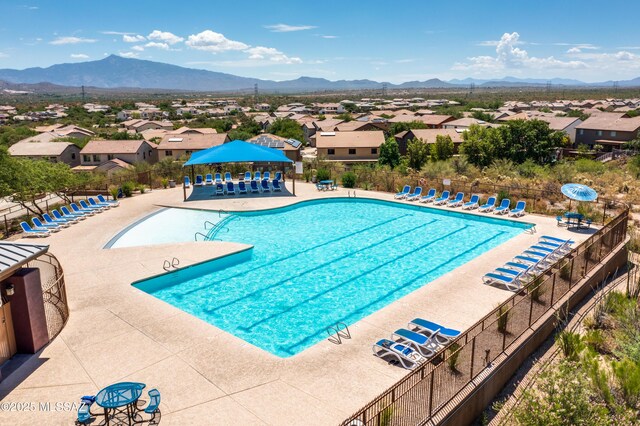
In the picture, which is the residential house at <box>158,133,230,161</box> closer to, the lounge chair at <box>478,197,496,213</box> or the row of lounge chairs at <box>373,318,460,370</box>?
the lounge chair at <box>478,197,496,213</box>

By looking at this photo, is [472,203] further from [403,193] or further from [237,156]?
[237,156]

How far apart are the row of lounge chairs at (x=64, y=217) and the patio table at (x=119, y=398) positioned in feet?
45.6

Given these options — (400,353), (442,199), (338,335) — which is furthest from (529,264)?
(442,199)

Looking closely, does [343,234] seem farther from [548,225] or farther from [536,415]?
[536,415]

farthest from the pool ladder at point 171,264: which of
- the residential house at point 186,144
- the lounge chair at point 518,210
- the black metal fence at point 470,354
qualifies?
the residential house at point 186,144

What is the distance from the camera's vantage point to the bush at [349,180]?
2914 cm

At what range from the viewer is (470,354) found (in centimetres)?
936

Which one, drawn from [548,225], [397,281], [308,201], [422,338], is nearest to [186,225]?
[308,201]

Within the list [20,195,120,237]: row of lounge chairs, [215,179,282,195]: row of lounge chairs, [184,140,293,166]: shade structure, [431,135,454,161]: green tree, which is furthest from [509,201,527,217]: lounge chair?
[431,135,454,161]: green tree

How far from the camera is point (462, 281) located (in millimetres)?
14125

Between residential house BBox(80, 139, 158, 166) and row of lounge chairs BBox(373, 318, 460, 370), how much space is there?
51797mm

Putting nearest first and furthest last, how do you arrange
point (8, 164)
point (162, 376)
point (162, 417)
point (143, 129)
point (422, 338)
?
1. point (162, 417)
2. point (162, 376)
3. point (422, 338)
4. point (8, 164)
5. point (143, 129)

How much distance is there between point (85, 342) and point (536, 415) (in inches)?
358

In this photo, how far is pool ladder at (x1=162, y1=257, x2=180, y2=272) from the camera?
15303mm
